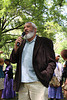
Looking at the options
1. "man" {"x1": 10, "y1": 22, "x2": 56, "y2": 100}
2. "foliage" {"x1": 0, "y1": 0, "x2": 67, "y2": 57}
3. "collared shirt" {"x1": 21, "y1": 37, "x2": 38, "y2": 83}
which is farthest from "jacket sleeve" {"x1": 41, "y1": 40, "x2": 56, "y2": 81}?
"foliage" {"x1": 0, "y1": 0, "x2": 67, "y2": 57}

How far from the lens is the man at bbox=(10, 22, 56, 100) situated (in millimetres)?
2288

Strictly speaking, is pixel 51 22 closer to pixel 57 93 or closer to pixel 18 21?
pixel 18 21

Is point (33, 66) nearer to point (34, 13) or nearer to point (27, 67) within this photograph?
point (27, 67)

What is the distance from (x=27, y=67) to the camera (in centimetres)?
232

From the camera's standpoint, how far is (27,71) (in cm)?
230

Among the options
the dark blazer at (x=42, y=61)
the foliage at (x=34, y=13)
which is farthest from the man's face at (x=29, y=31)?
the foliage at (x=34, y=13)

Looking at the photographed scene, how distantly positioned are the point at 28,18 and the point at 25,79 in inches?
347

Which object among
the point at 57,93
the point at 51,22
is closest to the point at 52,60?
the point at 57,93

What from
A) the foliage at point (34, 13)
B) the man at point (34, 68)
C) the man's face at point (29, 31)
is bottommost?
the man at point (34, 68)

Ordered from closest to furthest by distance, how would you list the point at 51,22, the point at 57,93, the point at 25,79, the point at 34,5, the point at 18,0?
the point at 25,79, the point at 57,93, the point at 18,0, the point at 34,5, the point at 51,22

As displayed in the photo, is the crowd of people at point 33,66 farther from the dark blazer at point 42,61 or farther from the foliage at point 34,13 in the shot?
the foliage at point 34,13

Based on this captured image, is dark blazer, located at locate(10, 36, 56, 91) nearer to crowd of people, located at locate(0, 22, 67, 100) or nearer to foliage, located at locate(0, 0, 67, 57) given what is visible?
crowd of people, located at locate(0, 22, 67, 100)

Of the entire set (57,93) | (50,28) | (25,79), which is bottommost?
(57,93)

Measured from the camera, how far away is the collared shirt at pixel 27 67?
2289 mm
